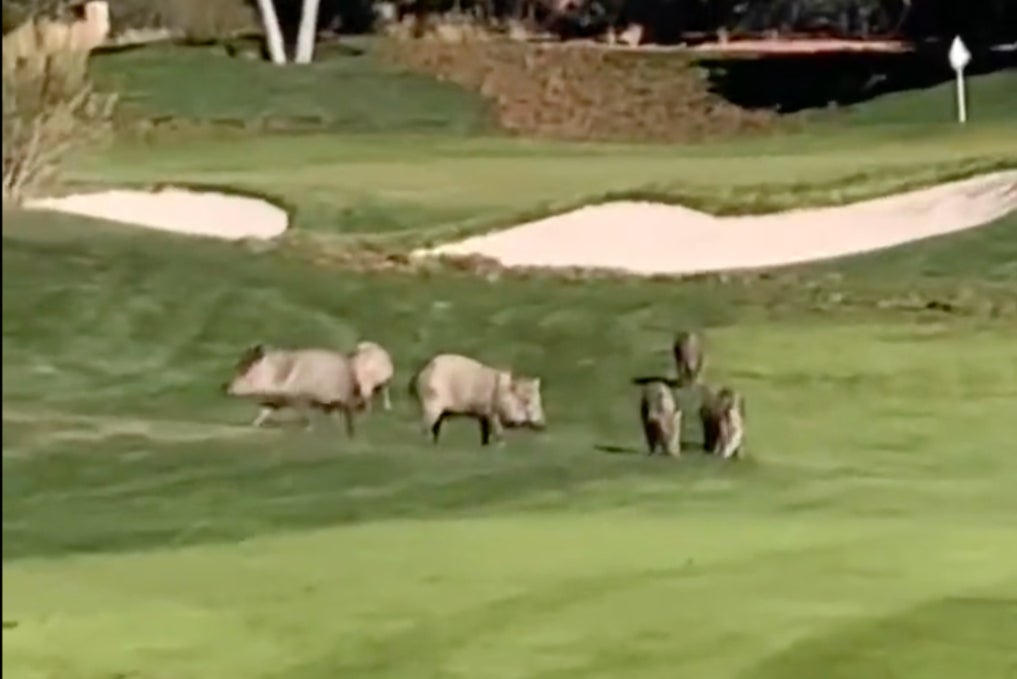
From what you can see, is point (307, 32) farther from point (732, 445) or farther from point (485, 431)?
point (732, 445)

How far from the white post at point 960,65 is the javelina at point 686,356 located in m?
0.52

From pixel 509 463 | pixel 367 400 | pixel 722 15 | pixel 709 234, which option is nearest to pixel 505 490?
pixel 509 463

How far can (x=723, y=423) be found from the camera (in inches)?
88.7

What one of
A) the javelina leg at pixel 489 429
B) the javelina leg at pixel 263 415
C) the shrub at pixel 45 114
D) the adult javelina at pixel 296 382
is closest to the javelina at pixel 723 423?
the javelina leg at pixel 489 429

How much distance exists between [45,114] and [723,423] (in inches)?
34.5

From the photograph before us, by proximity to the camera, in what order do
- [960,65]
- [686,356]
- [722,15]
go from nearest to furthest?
[686,356] → [722,15] → [960,65]

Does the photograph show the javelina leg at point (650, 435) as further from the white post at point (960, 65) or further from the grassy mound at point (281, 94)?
the white post at point (960, 65)

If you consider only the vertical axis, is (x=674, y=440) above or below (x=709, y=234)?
below

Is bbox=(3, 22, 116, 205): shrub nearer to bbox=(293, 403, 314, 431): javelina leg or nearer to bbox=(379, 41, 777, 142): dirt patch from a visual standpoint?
bbox=(293, 403, 314, 431): javelina leg

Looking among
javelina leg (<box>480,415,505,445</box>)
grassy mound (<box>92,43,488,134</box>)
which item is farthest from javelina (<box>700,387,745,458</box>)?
grassy mound (<box>92,43,488,134</box>)

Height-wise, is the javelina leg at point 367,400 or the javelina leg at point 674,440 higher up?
the javelina leg at point 367,400

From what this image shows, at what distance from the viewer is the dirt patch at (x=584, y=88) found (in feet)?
7.55

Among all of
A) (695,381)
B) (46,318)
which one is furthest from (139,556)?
(695,381)

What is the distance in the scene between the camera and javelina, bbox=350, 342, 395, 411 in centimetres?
189
